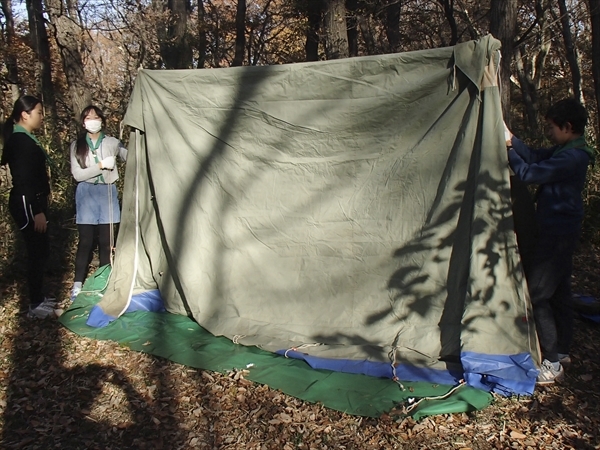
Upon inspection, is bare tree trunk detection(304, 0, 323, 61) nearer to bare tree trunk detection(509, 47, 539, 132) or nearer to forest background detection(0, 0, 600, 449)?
bare tree trunk detection(509, 47, 539, 132)

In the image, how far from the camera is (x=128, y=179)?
177 inches

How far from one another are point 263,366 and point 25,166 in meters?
2.34

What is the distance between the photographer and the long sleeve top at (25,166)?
4035 mm

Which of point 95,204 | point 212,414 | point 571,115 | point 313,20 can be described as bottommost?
point 212,414

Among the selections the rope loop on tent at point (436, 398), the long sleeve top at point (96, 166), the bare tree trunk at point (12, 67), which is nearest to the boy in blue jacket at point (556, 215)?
the rope loop on tent at point (436, 398)

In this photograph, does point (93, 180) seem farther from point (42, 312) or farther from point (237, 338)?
point (237, 338)

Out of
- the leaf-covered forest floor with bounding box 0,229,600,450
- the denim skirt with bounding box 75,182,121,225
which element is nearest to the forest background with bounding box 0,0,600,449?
the leaf-covered forest floor with bounding box 0,229,600,450

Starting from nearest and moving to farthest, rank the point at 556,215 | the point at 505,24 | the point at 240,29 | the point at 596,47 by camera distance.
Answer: the point at 556,215, the point at 505,24, the point at 596,47, the point at 240,29

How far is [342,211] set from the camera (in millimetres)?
3654

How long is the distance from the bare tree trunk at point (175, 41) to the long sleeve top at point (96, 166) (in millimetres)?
5475

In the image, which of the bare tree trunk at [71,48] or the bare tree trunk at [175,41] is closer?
the bare tree trunk at [71,48]

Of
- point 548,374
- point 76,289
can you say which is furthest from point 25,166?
point 548,374

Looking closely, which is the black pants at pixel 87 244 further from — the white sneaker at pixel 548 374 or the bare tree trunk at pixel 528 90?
the bare tree trunk at pixel 528 90

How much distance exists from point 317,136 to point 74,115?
5.68 metres
